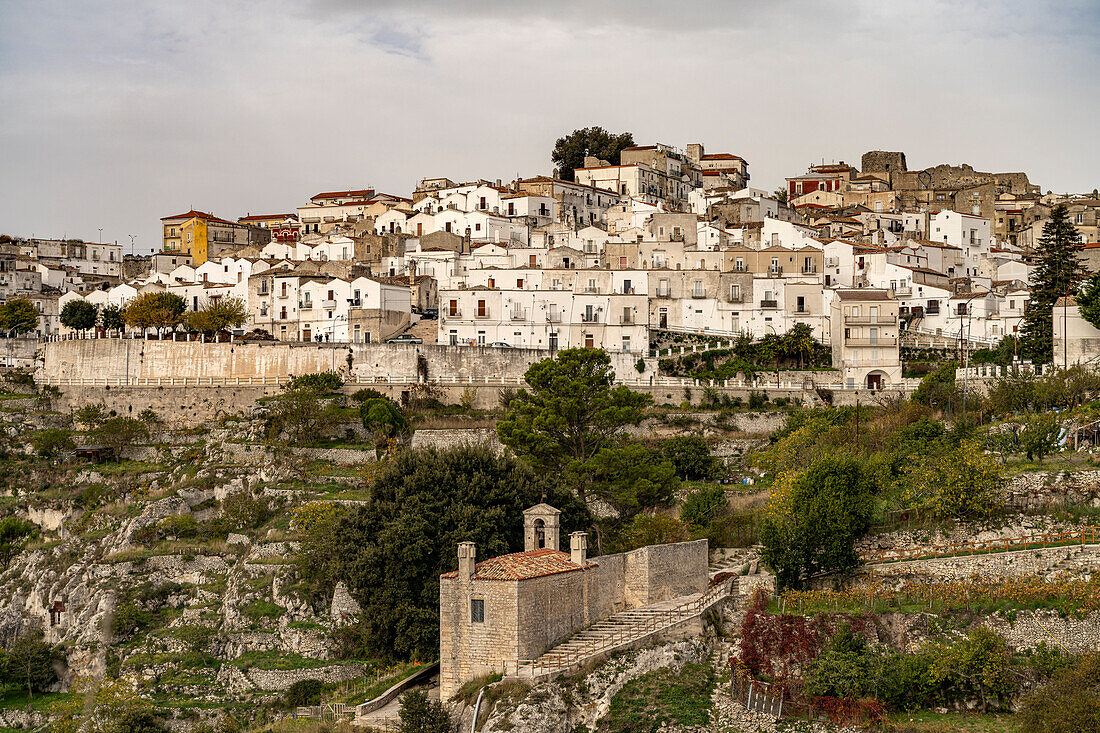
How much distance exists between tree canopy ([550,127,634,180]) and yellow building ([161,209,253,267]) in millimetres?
22860

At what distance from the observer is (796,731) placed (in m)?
28.8

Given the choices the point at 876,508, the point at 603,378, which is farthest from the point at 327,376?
the point at 876,508

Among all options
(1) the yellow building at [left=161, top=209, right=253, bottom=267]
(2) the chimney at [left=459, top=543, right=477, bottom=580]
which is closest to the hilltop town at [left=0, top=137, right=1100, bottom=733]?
(2) the chimney at [left=459, top=543, right=477, bottom=580]

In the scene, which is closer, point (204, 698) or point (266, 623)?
point (204, 698)

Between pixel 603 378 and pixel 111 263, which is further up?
pixel 111 263

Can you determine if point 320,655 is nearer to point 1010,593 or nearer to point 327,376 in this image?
point 1010,593

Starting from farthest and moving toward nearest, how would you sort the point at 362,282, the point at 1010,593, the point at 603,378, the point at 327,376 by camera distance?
the point at 362,282 < the point at 327,376 < the point at 603,378 < the point at 1010,593

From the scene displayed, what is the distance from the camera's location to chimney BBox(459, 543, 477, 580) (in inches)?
1183

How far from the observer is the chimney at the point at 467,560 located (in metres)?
30.0

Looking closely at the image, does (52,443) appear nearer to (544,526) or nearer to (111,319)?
(111,319)

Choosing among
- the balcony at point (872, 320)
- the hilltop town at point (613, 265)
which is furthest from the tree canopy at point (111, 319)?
the balcony at point (872, 320)

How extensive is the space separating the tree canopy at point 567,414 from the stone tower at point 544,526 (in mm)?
7689

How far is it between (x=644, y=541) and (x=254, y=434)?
71.6 ft

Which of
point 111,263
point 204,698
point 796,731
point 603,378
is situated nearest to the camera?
point 796,731
